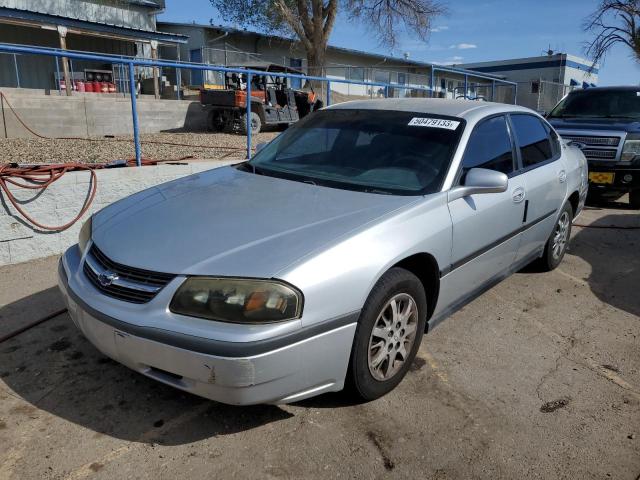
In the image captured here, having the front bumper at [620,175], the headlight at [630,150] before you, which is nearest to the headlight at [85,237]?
the front bumper at [620,175]

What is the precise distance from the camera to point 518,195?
3873 millimetres

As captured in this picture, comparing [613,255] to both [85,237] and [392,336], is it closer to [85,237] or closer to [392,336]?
[392,336]

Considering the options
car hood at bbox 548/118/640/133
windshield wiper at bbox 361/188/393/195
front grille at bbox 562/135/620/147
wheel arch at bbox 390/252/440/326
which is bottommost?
wheel arch at bbox 390/252/440/326

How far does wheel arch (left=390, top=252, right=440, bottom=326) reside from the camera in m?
2.94

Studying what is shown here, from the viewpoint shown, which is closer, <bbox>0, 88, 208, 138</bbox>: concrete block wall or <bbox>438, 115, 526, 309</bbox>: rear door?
<bbox>438, 115, 526, 309</bbox>: rear door

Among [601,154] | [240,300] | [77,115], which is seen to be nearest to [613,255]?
[601,154]

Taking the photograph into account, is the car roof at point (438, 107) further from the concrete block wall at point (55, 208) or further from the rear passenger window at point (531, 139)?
the concrete block wall at point (55, 208)

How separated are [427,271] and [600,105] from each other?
751 cm

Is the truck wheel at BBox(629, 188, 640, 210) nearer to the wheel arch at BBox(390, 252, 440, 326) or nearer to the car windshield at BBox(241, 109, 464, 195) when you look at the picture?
the car windshield at BBox(241, 109, 464, 195)

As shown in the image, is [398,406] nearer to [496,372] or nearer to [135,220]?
[496,372]

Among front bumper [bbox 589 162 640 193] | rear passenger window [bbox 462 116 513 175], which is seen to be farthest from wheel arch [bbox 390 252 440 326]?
front bumper [bbox 589 162 640 193]

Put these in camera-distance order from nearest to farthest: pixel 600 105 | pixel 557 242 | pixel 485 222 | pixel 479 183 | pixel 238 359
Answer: pixel 238 359 → pixel 479 183 → pixel 485 222 → pixel 557 242 → pixel 600 105

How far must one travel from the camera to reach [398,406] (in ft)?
9.37

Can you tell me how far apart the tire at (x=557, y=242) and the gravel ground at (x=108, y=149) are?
18.0 ft
